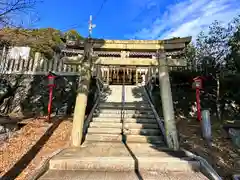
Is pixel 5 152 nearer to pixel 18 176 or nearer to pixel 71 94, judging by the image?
A: pixel 18 176

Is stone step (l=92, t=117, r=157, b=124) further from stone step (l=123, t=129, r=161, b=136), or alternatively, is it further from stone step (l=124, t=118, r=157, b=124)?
stone step (l=123, t=129, r=161, b=136)

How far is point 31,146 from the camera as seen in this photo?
4621 millimetres

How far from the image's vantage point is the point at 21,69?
970 cm

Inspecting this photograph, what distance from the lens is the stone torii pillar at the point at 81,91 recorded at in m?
4.88

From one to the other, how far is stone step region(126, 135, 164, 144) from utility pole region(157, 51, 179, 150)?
540 millimetres

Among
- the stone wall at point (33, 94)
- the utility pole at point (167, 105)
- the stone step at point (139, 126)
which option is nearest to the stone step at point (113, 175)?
the utility pole at point (167, 105)

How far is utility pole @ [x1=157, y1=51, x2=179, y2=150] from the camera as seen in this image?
4.71 m

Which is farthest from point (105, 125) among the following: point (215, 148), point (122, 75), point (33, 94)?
point (122, 75)

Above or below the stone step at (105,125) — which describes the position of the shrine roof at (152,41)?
above

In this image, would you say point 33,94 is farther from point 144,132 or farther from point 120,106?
point 144,132

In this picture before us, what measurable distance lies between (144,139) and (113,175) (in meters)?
2.14

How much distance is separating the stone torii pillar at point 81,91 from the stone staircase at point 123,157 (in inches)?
15.2

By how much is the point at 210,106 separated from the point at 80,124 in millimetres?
6112

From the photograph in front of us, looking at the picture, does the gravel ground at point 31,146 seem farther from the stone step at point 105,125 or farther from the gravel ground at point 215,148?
the gravel ground at point 215,148
